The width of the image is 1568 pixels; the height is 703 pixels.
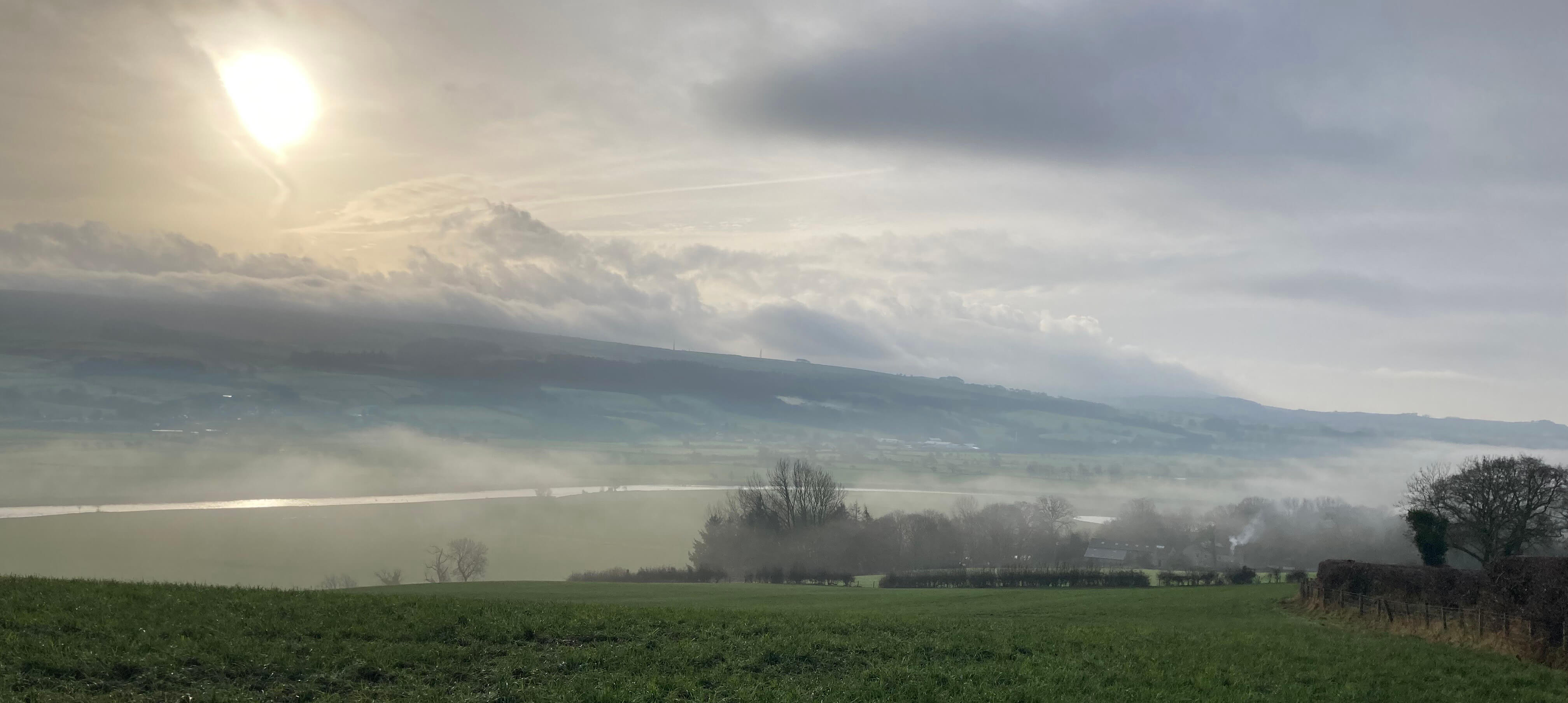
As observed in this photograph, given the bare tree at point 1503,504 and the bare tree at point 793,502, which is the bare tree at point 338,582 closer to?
the bare tree at point 793,502

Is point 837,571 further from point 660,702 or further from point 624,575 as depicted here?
point 660,702

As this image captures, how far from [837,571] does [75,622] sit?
294ft

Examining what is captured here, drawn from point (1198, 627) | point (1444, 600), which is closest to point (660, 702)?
point (1198, 627)

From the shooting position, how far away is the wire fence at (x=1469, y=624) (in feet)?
83.8

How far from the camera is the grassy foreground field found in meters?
17.0

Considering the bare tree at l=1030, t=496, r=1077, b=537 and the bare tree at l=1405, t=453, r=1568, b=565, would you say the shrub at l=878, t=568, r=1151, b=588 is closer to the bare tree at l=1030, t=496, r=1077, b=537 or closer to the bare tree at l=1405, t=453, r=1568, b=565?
the bare tree at l=1405, t=453, r=1568, b=565

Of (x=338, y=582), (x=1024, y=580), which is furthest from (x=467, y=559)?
(x=1024, y=580)

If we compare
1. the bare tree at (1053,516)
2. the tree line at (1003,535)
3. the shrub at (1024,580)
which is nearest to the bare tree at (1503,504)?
the tree line at (1003,535)

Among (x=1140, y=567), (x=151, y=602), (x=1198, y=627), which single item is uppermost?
(x=151, y=602)

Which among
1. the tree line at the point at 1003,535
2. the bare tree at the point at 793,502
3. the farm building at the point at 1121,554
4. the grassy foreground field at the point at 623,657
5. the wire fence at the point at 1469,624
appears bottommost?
the farm building at the point at 1121,554

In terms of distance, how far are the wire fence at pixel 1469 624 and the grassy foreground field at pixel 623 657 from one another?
1.46 metres

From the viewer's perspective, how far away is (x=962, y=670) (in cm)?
2011

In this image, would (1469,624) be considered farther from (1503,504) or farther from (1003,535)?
(1003,535)

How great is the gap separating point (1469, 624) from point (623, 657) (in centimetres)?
2834
